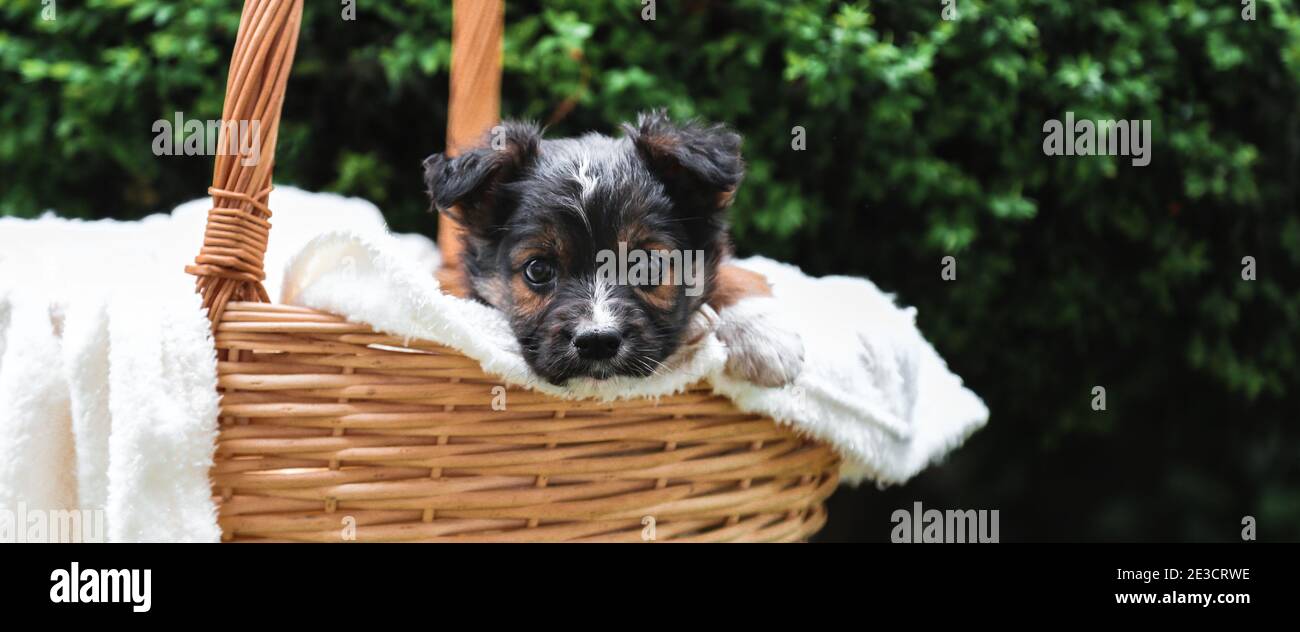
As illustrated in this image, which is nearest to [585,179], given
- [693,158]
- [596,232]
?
[596,232]

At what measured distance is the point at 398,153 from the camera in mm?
4207

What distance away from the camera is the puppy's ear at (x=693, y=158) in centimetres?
241

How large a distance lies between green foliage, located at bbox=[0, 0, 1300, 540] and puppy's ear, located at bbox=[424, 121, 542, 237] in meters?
1.02

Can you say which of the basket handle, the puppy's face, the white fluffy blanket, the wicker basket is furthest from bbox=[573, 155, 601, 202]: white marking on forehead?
the basket handle

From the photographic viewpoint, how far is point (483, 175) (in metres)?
2.39

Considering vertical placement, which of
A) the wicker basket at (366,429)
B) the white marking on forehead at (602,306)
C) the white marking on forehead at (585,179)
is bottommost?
the wicker basket at (366,429)

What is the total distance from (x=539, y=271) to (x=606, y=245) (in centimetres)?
17

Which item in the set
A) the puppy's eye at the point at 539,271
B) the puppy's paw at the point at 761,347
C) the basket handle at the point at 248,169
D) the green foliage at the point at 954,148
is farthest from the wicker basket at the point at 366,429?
the green foliage at the point at 954,148

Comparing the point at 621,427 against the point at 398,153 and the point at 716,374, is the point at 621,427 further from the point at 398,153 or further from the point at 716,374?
the point at 398,153

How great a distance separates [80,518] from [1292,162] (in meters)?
4.07

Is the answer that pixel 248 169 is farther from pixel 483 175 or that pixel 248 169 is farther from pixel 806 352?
pixel 806 352

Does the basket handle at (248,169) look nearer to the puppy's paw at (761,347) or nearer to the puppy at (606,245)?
the puppy at (606,245)

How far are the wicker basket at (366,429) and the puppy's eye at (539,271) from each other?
46 centimetres

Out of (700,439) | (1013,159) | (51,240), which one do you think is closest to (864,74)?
(1013,159)
